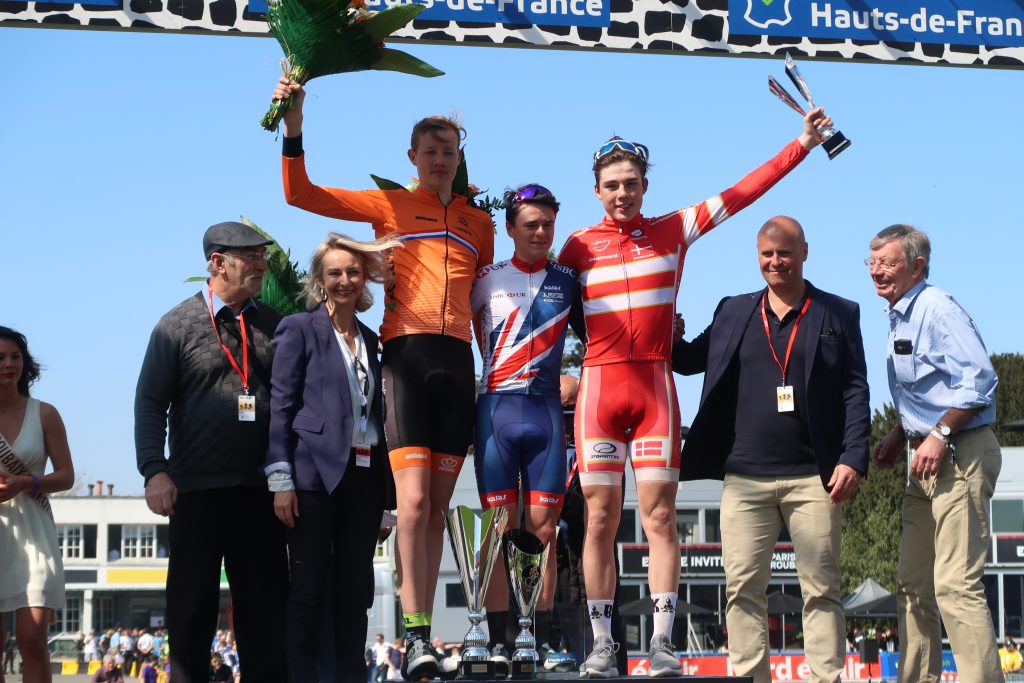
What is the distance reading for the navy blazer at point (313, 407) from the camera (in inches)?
239

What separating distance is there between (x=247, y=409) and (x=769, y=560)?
258 centimetres

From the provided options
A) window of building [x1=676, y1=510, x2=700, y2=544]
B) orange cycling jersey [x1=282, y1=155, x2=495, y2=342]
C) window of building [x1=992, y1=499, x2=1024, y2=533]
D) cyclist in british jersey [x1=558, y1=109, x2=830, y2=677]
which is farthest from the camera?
window of building [x1=992, y1=499, x2=1024, y2=533]

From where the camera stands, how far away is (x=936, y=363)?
21.5 feet

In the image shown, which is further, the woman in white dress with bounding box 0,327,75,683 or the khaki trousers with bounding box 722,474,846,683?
the woman in white dress with bounding box 0,327,75,683

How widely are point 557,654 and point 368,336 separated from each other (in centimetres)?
183

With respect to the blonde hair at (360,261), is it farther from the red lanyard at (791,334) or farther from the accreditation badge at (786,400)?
the accreditation badge at (786,400)

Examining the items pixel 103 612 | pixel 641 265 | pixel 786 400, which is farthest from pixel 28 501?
pixel 103 612

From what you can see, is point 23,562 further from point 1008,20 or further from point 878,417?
point 878,417

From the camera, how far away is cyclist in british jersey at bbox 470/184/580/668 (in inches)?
259

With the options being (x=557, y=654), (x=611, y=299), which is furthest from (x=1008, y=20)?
(x=557, y=654)

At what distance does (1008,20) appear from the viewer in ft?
25.6

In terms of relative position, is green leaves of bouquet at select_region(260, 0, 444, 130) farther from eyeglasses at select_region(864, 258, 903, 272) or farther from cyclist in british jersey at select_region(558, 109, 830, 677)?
eyeglasses at select_region(864, 258, 903, 272)

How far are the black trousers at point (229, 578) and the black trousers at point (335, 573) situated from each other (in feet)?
0.60

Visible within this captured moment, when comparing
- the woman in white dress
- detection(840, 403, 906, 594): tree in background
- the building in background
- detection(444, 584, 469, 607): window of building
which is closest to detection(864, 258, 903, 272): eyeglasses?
the woman in white dress
